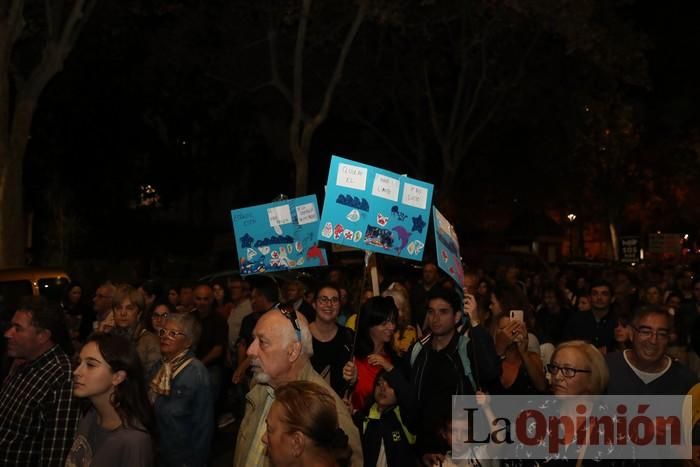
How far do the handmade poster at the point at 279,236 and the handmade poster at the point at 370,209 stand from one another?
177 cm

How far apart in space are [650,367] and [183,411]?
2.91 meters

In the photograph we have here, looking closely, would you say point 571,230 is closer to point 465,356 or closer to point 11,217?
point 11,217

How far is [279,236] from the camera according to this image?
32.6 ft

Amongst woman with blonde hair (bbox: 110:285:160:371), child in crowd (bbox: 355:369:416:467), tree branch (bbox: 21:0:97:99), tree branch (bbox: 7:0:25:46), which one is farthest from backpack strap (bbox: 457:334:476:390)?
tree branch (bbox: 21:0:97:99)

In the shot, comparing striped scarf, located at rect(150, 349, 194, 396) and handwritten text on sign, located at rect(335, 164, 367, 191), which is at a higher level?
handwritten text on sign, located at rect(335, 164, 367, 191)

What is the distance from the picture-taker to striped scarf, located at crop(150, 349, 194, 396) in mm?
6184

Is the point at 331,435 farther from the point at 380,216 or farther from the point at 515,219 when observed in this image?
the point at 515,219

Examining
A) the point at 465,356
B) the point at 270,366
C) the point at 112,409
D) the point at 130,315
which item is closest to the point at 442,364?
the point at 465,356

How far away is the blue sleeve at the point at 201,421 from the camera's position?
20.2 feet

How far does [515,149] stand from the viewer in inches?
1678

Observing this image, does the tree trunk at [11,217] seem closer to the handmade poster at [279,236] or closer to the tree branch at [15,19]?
the tree branch at [15,19]

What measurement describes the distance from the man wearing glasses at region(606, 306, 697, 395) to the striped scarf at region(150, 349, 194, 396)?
8.76 feet

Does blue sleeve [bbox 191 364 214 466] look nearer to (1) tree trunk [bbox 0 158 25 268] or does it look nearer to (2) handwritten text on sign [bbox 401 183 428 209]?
(2) handwritten text on sign [bbox 401 183 428 209]

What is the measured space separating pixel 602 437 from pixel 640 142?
45.2m
